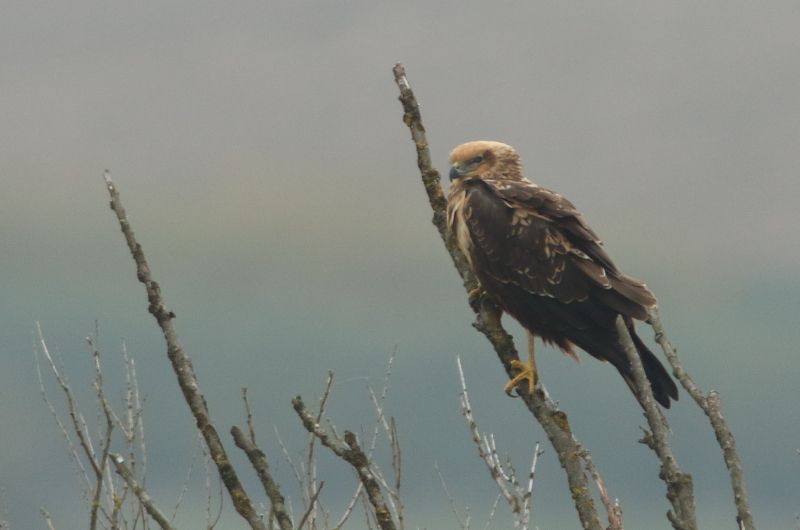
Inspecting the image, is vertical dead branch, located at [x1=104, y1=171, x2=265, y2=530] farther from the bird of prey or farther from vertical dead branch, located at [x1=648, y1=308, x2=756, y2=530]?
the bird of prey

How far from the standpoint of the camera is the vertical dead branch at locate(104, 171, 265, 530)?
151 inches

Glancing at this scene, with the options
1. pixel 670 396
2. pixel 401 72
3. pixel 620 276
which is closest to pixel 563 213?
pixel 620 276

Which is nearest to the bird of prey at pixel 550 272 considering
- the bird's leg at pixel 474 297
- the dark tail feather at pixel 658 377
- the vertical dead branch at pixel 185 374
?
the dark tail feather at pixel 658 377

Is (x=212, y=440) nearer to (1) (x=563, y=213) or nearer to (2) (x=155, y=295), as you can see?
(2) (x=155, y=295)

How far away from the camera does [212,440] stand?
386cm

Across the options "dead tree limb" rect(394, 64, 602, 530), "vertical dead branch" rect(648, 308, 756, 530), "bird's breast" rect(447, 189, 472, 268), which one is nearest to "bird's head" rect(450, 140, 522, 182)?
"bird's breast" rect(447, 189, 472, 268)

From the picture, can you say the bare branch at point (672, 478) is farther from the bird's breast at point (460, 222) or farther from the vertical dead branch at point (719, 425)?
the bird's breast at point (460, 222)

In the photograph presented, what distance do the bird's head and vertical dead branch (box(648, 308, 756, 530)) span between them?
3.30m

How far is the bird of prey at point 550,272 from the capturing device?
267 inches

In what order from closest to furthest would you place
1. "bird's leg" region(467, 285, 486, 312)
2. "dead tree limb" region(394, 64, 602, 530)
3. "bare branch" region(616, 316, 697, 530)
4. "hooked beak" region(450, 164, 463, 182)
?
"bare branch" region(616, 316, 697, 530) < "dead tree limb" region(394, 64, 602, 530) < "bird's leg" region(467, 285, 486, 312) < "hooked beak" region(450, 164, 463, 182)

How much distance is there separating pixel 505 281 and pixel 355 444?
3.45 metres

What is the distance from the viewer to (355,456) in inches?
144

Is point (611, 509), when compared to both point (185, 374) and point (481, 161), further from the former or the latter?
point (481, 161)

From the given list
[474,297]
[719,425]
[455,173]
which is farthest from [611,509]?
[455,173]
